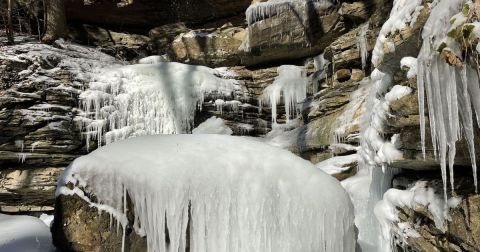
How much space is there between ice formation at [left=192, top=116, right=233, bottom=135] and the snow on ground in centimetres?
388

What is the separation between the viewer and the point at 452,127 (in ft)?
9.12

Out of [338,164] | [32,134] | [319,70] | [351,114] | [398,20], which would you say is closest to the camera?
[398,20]

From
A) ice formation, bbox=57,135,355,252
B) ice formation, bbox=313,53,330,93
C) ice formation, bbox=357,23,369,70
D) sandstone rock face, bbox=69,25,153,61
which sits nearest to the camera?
ice formation, bbox=57,135,355,252

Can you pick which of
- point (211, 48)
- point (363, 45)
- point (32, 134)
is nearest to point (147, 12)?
point (211, 48)

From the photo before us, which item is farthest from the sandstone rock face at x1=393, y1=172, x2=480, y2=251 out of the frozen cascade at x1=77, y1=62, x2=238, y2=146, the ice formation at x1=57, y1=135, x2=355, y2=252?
the frozen cascade at x1=77, y1=62, x2=238, y2=146

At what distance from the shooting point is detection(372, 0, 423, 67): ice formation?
3.28 m

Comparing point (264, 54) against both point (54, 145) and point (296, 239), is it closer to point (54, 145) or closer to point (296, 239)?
point (54, 145)

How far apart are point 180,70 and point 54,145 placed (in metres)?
3.31

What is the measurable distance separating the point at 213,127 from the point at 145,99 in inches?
63.8

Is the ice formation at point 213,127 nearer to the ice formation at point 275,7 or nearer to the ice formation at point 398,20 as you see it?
the ice formation at point 275,7

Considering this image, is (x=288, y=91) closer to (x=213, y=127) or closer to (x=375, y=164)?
(x=213, y=127)

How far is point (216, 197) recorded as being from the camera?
416 cm

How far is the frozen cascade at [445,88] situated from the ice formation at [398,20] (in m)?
0.32

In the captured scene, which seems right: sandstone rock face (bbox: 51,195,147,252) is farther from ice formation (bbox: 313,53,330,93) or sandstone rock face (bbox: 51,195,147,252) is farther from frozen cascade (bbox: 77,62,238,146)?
ice formation (bbox: 313,53,330,93)
